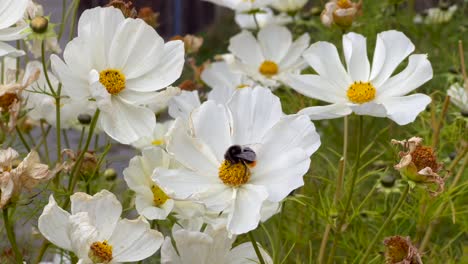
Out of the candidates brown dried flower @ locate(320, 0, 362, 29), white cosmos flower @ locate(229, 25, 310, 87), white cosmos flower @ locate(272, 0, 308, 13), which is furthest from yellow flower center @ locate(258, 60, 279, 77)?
brown dried flower @ locate(320, 0, 362, 29)

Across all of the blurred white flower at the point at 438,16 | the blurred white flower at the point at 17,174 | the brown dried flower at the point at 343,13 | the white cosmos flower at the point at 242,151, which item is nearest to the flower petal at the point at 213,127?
the white cosmos flower at the point at 242,151

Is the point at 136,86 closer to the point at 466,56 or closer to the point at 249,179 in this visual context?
the point at 249,179

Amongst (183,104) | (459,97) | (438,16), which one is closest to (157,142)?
(183,104)

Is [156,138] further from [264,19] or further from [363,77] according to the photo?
[264,19]

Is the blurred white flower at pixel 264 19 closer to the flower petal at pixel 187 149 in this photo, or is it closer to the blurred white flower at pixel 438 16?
the blurred white flower at pixel 438 16

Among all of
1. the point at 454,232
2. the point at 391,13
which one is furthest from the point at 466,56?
the point at 454,232

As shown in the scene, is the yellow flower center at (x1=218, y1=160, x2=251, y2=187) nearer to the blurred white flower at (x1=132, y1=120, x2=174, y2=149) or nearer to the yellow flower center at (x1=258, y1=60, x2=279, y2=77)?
the blurred white flower at (x1=132, y1=120, x2=174, y2=149)
